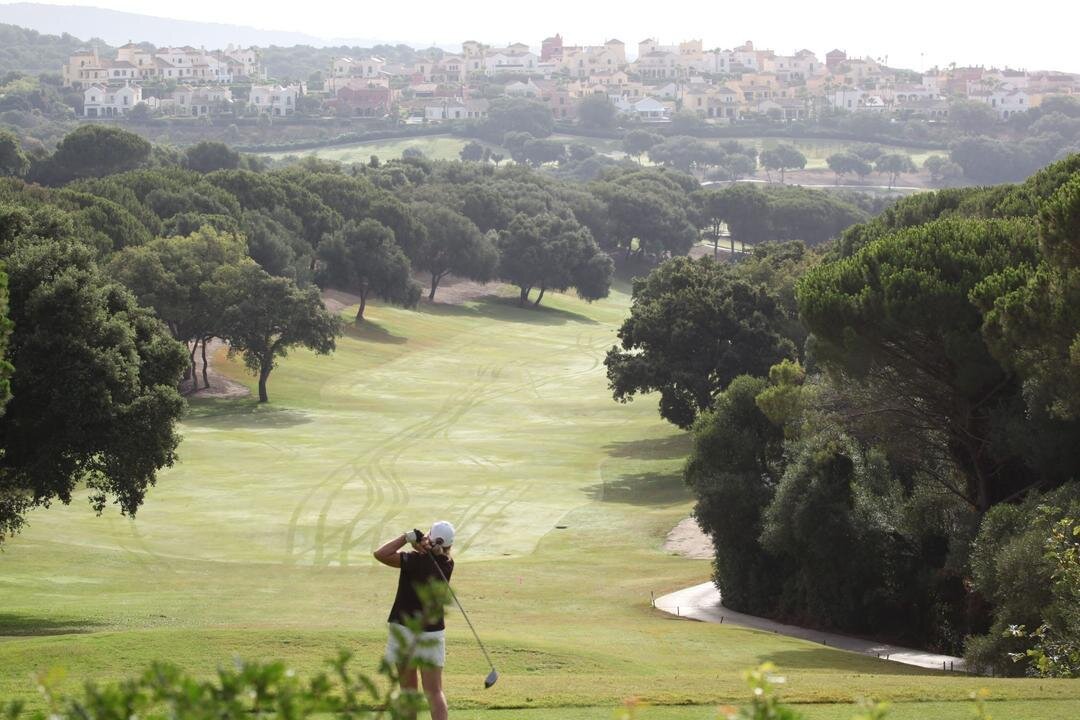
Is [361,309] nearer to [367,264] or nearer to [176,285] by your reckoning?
[367,264]

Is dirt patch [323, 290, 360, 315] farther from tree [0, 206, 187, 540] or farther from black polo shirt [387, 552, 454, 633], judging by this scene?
black polo shirt [387, 552, 454, 633]

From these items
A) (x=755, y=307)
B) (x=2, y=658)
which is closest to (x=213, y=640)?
(x=2, y=658)

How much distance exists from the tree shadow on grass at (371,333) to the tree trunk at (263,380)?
836 inches

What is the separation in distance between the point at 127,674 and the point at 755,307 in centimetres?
4967

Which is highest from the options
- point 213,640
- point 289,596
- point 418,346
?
point 213,640

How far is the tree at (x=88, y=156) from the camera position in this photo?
13025 cm

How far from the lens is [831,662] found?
1096 inches

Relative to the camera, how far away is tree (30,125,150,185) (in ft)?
427

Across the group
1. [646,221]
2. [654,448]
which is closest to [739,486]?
[654,448]

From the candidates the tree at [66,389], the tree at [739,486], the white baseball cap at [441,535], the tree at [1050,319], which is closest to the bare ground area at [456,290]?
the tree at [739,486]

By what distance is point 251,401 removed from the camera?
77.6m

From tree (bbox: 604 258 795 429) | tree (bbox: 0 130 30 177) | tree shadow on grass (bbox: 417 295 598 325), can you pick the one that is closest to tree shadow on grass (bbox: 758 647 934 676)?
tree (bbox: 604 258 795 429)

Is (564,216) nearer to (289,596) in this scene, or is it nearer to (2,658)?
(289,596)

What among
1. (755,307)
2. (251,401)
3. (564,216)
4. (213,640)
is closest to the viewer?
(213,640)
